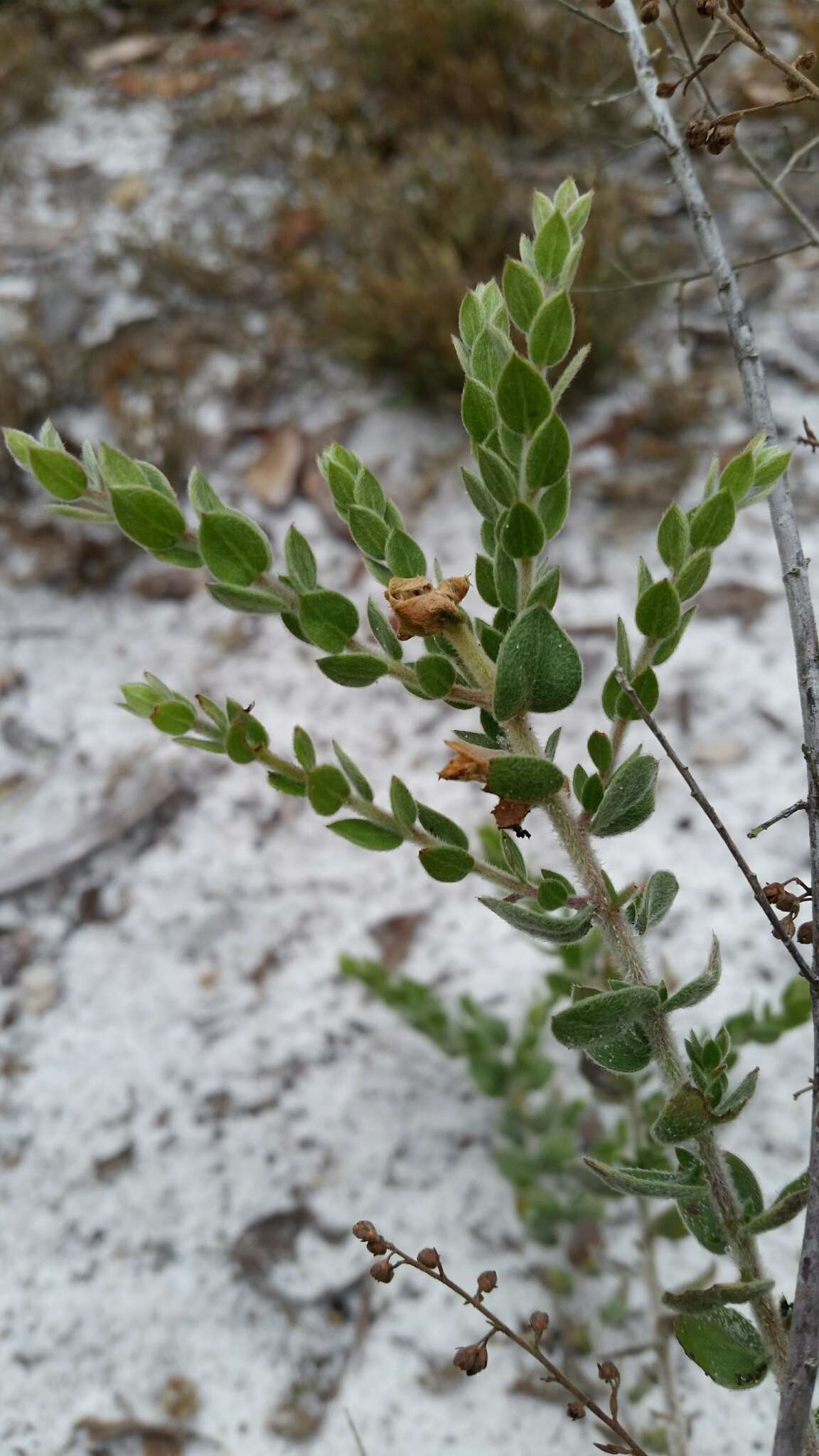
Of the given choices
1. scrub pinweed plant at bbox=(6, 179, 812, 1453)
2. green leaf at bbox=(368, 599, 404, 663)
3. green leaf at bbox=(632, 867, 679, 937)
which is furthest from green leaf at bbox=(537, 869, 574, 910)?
green leaf at bbox=(368, 599, 404, 663)

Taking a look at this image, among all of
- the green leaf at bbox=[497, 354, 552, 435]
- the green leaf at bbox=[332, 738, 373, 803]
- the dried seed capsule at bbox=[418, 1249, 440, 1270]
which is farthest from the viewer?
the dried seed capsule at bbox=[418, 1249, 440, 1270]

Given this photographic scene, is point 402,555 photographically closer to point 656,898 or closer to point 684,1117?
point 656,898

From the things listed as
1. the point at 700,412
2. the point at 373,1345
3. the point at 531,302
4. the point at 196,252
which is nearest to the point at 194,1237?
the point at 373,1345

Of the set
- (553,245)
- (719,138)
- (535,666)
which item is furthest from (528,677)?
(719,138)

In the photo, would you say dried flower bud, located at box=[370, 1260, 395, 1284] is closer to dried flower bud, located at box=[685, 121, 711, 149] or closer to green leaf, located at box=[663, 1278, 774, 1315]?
green leaf, located at box=[663, 1278, 774, 1315]

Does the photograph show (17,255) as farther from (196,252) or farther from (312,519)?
(312,519)

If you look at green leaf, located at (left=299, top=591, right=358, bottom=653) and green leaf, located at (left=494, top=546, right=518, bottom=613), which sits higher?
green leaf, located at (left=299, top=591, right=358, bottom=653)
